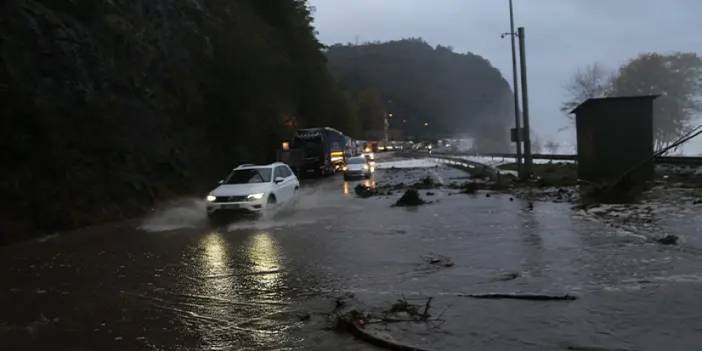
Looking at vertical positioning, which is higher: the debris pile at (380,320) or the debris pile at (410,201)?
the debris pile at (410,201)

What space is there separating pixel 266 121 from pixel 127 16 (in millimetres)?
13234

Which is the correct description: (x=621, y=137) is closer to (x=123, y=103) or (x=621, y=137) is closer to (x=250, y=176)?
(x=250, y=176)

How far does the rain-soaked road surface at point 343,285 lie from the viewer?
5930 mm

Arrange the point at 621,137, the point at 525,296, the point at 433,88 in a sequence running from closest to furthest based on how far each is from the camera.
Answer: the point at 525,296, the point at 621,137, the point at 433,88

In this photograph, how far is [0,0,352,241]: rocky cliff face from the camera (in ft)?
56.6

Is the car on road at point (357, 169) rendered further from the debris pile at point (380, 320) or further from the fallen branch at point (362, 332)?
the fallen branch at point (362, 332)

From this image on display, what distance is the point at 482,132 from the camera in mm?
135500

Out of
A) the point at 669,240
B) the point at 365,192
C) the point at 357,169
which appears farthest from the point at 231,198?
the point at 357,169

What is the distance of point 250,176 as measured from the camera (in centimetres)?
1830

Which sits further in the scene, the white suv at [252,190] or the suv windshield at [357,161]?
the suv windshield at [357,161]

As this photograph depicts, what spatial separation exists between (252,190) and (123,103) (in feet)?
32.4

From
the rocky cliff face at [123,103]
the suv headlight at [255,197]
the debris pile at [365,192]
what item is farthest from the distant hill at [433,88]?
the suv headlight at [255,197]

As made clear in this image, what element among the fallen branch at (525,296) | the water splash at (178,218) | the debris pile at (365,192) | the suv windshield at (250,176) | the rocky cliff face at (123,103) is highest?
the rocky cliff face at (123,103)

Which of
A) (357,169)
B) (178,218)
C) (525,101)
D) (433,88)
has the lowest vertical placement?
(178,218)
